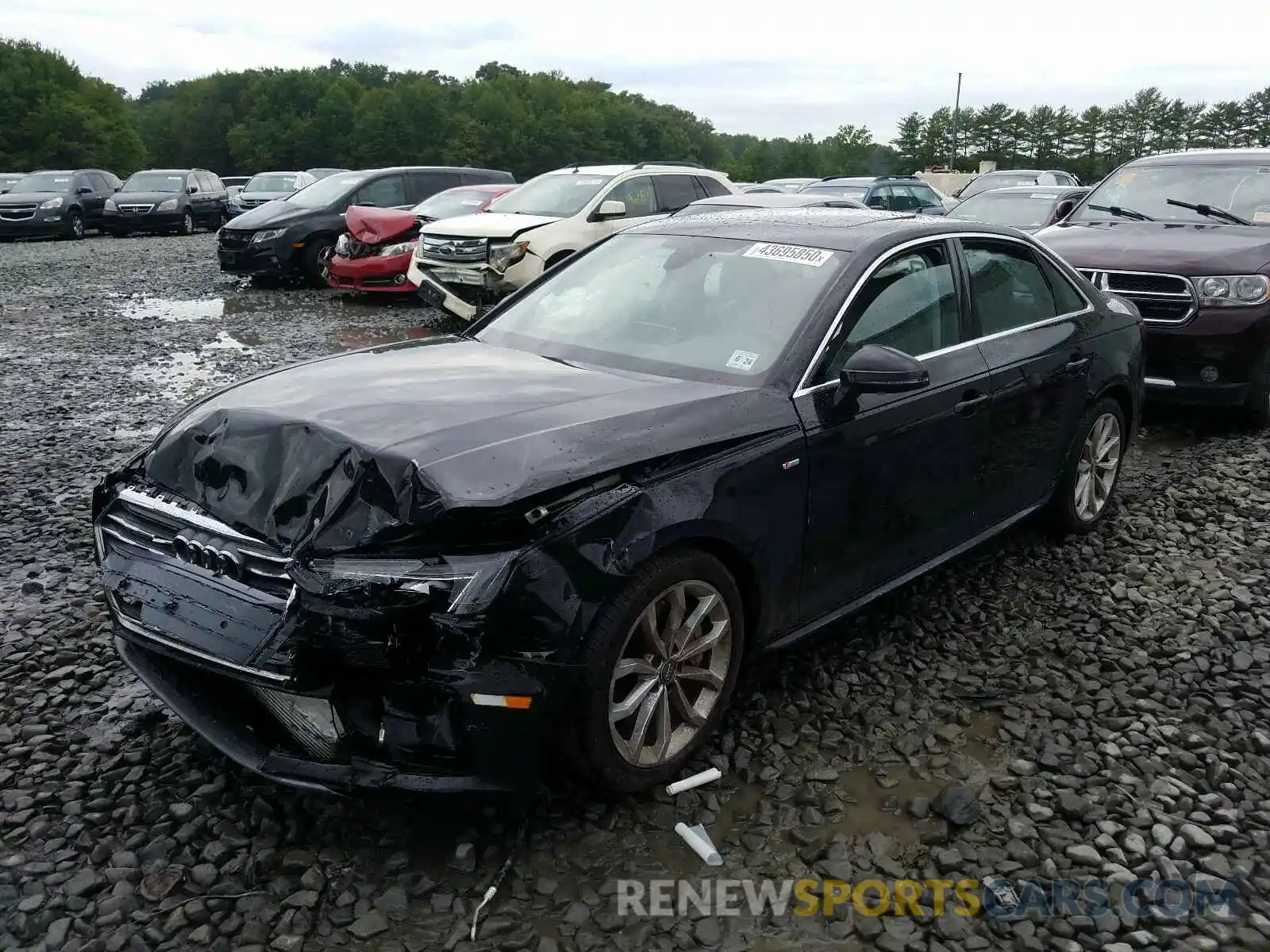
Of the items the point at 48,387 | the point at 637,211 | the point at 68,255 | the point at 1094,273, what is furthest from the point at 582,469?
the point at 68,255

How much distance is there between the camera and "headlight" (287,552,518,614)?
2.62m

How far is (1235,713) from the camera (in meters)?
3.71

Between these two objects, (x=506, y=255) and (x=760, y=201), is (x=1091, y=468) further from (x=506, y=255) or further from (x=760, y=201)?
(x=760, y=201)

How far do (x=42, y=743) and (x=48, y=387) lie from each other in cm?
611

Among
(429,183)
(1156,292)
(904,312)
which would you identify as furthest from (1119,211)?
(429,183)

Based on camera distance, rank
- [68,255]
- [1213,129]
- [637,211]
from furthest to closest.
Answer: [1213,129] < [68,255] < [637,211]

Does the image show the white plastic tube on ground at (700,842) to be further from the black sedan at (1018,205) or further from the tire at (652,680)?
the black sedan at (1018,205)

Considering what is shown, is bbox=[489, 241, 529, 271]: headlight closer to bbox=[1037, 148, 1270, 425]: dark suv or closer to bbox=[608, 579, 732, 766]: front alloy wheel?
bbox=[1037, 148, 1270, 425]: dark suv

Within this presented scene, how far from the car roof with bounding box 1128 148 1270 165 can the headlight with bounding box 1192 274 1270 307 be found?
189cm

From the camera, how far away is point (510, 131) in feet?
291

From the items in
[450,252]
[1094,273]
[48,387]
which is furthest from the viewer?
[450,252]

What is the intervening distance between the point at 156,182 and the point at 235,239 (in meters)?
14.0

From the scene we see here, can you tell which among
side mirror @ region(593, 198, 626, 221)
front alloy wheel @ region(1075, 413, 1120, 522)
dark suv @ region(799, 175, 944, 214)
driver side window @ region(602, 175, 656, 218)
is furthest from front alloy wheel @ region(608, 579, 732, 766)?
dark suv @ region(799, 175, 944, 214)

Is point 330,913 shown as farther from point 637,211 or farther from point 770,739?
point 637,211
